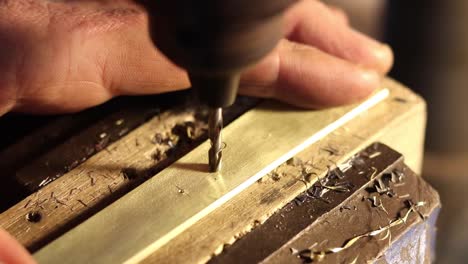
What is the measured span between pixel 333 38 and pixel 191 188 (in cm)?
34

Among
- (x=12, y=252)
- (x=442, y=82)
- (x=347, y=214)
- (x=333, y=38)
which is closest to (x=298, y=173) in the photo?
(x=347, y=214)

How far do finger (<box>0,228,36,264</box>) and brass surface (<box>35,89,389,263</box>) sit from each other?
0.13ft

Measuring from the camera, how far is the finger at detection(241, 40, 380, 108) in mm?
866

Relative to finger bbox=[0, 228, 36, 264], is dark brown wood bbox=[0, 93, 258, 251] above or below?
below

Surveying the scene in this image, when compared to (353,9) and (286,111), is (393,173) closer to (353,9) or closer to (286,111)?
(286,111)

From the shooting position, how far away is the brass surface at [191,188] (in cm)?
71

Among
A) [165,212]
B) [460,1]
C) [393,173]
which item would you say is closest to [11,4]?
[165,212]

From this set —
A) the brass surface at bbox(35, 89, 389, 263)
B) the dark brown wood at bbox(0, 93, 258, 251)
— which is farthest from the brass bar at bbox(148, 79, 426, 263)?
the dark brown wood at bbox(0, 93, 258, 251)

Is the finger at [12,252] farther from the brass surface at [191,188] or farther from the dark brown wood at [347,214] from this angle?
the dark brown wood at [347,214]

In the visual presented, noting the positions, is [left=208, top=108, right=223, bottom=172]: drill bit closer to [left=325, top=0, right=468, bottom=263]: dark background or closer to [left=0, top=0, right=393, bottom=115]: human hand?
[left=0, top=0, right=393, bottom=115]: human hand

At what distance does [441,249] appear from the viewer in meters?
1.53

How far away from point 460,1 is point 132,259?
3.12 feet

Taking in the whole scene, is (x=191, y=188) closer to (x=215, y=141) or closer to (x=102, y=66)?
(x=215, y=141)

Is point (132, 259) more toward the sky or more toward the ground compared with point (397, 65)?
more toward the sky
